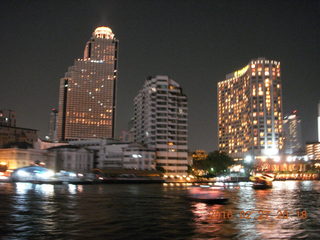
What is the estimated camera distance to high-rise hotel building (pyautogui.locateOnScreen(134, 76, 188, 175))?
165125 millimetres

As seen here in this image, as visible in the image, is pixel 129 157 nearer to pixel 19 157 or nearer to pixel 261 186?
pixel 19 157

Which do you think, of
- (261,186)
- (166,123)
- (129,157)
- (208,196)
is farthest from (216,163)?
(208,196)

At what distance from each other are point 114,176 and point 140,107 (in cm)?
6128

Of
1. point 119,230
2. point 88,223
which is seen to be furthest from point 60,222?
point 119,230

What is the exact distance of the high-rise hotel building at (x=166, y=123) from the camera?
165 m

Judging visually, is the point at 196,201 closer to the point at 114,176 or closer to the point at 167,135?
the point at 114,176

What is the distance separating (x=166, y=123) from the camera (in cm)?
16850

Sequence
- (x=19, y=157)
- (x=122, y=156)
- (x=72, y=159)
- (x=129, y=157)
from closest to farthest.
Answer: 1. (x=19, y=157)
2. (x=72, y=159)
3. (x=129, y=157)
4. (x=122, y=156)

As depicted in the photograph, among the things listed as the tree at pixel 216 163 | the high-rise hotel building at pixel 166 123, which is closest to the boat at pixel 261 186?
the high-rise hotel building at pixel 166 123

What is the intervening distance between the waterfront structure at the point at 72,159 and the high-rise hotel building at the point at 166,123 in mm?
28804

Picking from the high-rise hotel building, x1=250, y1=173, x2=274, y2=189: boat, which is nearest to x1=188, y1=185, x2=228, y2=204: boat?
x1=250, y1=173, x2=274, y2=189: boat

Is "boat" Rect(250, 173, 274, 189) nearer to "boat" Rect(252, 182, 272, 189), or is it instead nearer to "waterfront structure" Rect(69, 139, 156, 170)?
"boat" Rect(252, 182, 272, 189)

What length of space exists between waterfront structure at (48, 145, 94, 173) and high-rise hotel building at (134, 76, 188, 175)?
1134 inches

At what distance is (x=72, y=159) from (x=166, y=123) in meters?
44.3
